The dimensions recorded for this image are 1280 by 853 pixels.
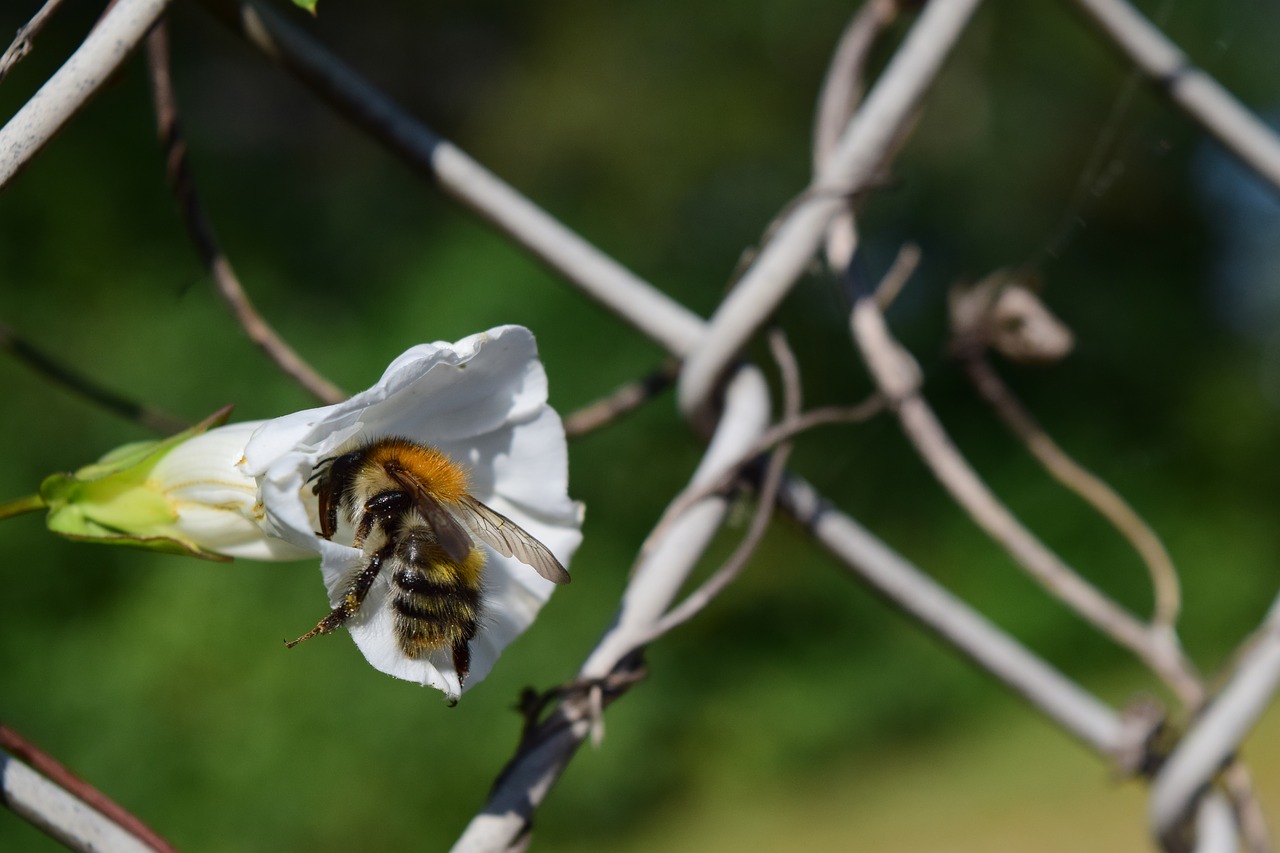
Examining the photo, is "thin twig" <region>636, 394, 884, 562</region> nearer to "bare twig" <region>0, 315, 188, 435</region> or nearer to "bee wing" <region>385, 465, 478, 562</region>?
"bee wing" <region>385, 465, 478, 562</region>

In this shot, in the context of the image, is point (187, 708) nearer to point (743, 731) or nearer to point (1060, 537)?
point (743, 731)

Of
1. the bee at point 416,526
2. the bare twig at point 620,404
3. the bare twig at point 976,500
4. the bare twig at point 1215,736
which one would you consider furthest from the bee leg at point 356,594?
the bare twig at point 1215,736

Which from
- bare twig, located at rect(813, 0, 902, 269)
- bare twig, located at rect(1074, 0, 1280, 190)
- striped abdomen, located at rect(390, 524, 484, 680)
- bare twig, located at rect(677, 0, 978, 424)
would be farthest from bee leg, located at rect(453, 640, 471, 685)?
bare twig, located at rect(1074, 0, 1280, 190)

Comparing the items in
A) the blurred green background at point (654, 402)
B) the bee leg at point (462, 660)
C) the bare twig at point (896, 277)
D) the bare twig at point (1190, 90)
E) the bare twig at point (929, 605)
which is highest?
the bare twig at point (1190, 90)

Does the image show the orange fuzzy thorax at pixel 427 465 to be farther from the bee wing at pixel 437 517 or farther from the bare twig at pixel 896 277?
the bare twig at pixel 896 277

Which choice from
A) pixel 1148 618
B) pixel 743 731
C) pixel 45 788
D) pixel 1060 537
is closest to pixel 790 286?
pixel 45 788

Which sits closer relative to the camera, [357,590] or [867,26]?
[357,590]

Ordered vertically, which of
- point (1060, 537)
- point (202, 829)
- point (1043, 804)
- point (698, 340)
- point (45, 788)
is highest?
point (698, 340)

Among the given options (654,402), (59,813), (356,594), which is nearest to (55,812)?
(59,813)
